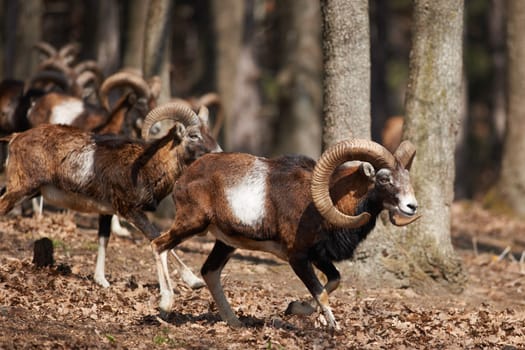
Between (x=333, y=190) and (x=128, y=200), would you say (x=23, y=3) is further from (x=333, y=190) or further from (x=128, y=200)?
(x=333, y=190)

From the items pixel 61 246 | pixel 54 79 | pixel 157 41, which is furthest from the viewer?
pixel 54 79

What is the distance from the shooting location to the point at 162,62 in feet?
62.1

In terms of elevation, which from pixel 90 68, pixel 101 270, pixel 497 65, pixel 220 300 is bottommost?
pixel 101 270

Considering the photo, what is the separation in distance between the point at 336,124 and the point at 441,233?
236 cm

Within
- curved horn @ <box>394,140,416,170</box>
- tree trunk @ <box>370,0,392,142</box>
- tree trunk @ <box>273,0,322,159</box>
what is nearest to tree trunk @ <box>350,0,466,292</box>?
curved horn @ <box>394,140,416,170</box>

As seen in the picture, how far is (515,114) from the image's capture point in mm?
23609

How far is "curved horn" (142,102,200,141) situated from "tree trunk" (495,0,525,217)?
12.4 m

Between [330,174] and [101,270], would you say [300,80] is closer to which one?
[101,270]

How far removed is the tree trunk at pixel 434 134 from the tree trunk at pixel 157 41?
224 inches

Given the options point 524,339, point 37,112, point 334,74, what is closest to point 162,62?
point 37,112

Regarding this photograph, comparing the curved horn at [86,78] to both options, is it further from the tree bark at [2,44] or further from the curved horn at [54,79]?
the tree bark at [2,44]

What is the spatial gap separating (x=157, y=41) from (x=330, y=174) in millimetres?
8684

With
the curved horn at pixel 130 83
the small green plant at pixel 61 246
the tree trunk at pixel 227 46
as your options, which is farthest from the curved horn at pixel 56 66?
the small green plant at pixel 61 246

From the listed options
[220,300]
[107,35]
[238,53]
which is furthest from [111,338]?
[238,53]
